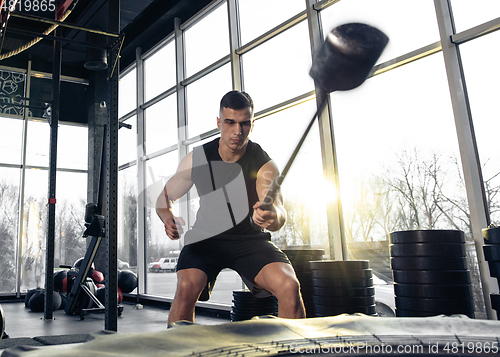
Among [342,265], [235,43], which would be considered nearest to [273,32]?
[235,43]

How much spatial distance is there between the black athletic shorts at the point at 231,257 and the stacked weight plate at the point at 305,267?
136cm

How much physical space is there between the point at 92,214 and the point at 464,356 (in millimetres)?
4780

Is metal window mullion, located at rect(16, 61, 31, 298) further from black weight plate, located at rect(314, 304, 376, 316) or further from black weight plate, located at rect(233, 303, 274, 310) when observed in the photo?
black weight plate, located at rect(314, 304, 376, 316)

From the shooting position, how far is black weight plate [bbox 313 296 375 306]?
2846 mm

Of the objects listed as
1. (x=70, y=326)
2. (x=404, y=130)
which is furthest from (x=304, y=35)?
(x=70, y=326)

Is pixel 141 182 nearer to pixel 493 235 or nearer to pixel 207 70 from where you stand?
pixel 207 70

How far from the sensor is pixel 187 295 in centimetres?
177

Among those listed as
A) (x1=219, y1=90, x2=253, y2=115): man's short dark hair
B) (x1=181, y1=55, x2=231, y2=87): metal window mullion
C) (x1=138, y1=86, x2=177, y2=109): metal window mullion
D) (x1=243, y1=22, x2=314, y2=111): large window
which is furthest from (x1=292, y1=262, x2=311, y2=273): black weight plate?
(x1=138, y1=86, x2=177, y2=109): metal window mullion

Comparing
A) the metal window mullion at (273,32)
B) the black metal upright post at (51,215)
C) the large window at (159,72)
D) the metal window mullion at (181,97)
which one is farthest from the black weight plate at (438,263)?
the large window at (159,72)

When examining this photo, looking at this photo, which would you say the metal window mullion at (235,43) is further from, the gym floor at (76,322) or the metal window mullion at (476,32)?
the gym floor at (76,322)

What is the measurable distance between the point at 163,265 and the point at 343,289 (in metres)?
4.42

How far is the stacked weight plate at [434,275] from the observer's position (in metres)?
2.56

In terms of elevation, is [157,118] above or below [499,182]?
above

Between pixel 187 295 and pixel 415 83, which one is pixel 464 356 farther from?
pixel 415 83
